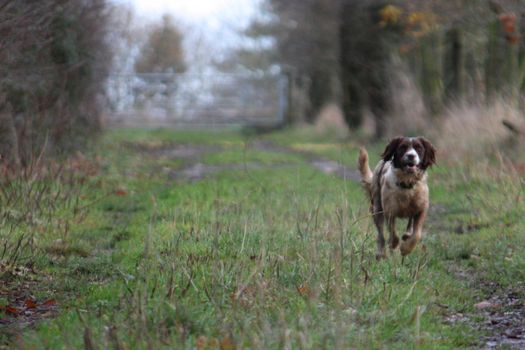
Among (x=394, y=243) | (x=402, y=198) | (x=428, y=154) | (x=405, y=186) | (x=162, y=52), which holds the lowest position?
(x=394, y=243)

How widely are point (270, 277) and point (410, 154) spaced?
85.4 inches

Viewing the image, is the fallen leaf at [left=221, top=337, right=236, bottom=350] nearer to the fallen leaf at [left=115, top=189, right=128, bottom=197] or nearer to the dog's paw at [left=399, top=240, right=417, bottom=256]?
the dog's paw at [left=399, top=240, right=417, bottom=256]

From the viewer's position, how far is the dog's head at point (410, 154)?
25.1 ft

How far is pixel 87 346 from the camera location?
4.30m

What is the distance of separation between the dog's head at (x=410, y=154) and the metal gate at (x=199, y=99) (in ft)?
110

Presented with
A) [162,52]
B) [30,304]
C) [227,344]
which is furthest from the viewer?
[162,52]

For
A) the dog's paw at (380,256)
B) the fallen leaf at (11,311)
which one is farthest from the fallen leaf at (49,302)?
the dog's paw at (380,256)

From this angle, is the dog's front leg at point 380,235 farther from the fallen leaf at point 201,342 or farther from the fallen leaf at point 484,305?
the fallen leaf at point 201,342

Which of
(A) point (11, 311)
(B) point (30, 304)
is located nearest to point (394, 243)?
(B) point (30, 304)

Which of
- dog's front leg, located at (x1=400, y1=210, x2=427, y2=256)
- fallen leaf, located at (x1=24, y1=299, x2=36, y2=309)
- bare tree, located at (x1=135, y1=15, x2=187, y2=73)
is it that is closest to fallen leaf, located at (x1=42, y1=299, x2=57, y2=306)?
fallen leaf, located at (x1=24, y1=299, x2=36, y2=309)

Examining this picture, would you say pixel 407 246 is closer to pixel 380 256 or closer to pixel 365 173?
pixel 380 256

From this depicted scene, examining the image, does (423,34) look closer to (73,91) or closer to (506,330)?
(73,91)

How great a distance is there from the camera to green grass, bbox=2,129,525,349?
4793 mm

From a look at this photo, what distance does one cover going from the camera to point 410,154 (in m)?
7.63
